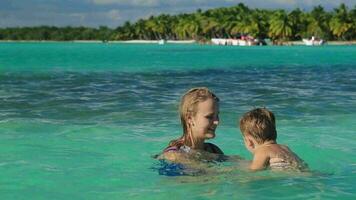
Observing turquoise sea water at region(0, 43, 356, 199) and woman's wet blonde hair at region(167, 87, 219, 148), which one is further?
turquoise sea water at region(0, 43, 356, 199)

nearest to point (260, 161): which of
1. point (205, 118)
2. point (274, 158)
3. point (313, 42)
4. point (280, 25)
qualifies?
point (274, 158)

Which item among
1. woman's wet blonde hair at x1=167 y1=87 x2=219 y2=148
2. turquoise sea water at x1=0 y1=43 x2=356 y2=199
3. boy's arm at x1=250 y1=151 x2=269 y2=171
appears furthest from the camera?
turquoise sea water at x1=0 y1=43 x2=356 y2=199

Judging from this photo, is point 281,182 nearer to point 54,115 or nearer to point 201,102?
point 201,102

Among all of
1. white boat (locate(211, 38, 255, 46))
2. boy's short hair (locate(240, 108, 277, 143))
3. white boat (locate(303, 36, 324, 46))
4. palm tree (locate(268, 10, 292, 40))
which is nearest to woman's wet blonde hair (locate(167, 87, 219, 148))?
boy's short hair (locate(240, 108, 277, 143))

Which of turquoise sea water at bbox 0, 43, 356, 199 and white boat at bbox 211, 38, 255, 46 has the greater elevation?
turquoise sea water at bbox 0, 43, 356, 199

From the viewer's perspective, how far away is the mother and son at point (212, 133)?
5105mm

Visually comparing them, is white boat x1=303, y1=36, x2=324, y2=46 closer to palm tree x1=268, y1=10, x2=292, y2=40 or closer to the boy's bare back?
palm tree x1=268, y1=10, x2=292, y2=40

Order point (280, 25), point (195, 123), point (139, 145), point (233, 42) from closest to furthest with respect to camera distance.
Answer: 1. point (195, 123)
2. point (139, 145)
3. point (280, 25)
4. point (233, 42)

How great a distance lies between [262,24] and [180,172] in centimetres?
13942

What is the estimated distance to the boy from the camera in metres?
5.07

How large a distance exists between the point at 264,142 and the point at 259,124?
0.22 meters

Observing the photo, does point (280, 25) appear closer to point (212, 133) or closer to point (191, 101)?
point (212, 133)

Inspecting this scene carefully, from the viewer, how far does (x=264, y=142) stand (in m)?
5.22

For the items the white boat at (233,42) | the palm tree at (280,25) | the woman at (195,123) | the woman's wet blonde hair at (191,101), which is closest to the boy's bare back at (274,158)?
the woman at (195,123)
